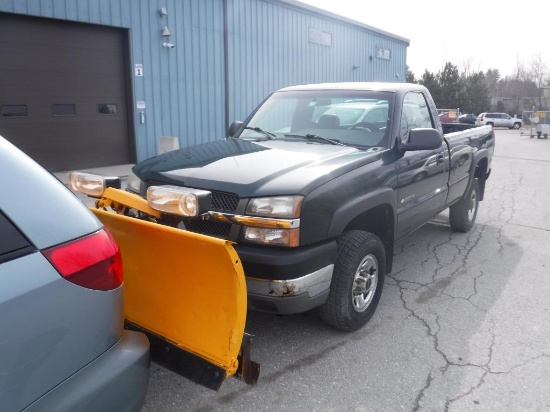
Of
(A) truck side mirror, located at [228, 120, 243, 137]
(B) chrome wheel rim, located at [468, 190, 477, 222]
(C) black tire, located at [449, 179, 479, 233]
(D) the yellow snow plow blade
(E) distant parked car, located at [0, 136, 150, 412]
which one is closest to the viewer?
(E) distant parked car, located at [0, 136, 150, 412]

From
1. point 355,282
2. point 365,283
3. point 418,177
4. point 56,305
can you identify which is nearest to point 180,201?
point 56,305

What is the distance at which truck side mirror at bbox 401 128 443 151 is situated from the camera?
3.77 meters

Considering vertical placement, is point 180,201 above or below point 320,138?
below

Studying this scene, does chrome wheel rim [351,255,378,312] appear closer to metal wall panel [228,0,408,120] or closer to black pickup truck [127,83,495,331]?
black pickup truck [127,83,495,331]

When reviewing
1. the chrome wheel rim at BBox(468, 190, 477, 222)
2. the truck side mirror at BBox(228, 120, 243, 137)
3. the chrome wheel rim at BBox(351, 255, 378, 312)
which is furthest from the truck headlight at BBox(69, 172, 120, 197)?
the chrome wheel rim at BBox(468, 190, 477, 222)

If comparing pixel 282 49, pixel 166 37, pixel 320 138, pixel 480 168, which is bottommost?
pixel 480 168

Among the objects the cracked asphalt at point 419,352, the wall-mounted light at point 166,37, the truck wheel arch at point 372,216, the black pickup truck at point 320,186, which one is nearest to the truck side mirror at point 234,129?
the black pickup truck at point 320,186

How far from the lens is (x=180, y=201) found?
2.44 meters

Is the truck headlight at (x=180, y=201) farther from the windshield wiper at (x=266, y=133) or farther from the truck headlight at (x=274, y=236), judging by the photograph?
the windshield wiper at (x=266, y=133)

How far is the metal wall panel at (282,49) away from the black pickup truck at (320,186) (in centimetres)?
846

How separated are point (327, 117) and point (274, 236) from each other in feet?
6.15

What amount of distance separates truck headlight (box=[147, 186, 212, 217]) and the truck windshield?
72.7 inches

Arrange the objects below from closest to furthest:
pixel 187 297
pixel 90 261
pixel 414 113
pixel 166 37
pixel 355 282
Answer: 1. pixel 90 261
2. pixel 187 297
3. pixel 355 282
4. pixel 414 113
5. pixel 166 37

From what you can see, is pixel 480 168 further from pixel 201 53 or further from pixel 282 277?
pixel 201 53
